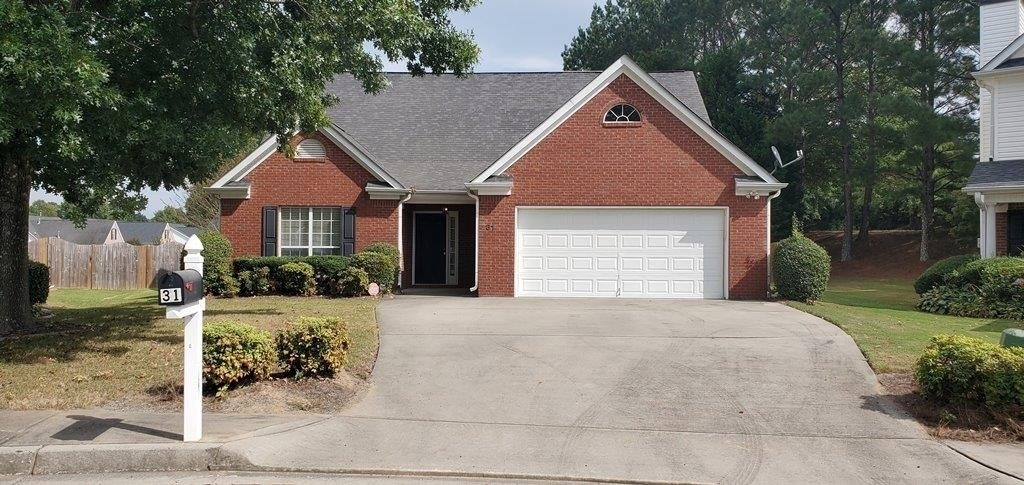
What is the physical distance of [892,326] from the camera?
1279cm

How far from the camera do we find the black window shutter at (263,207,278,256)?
1814 centimetres

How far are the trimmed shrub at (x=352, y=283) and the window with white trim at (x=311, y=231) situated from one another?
151 cm

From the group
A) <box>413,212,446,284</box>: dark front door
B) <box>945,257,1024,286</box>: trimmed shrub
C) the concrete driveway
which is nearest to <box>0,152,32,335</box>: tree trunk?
the concrete driveway

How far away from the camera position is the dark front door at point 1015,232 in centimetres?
1831

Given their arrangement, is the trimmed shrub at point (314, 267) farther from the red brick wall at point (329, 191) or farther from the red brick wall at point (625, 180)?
the red brick wall at point (625, 180)

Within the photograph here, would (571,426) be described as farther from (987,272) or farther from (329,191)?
(987,272)

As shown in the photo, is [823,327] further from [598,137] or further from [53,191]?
[53,191]

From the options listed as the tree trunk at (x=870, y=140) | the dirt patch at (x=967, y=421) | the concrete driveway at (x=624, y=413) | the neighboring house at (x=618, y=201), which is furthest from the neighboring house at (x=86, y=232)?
the dirt patch at (x=967, y=421)

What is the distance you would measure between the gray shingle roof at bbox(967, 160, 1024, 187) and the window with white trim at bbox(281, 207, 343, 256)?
54.2 feet

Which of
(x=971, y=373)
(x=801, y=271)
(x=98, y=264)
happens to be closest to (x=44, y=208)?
(x=98, y=264)

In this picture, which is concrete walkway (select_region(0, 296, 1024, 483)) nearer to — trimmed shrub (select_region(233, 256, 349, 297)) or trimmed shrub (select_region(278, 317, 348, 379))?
trimmed shrub (select_region(278, 317, 348, 379))

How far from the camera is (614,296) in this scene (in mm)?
16844

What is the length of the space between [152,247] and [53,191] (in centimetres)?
1561

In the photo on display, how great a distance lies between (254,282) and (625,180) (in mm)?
9225
